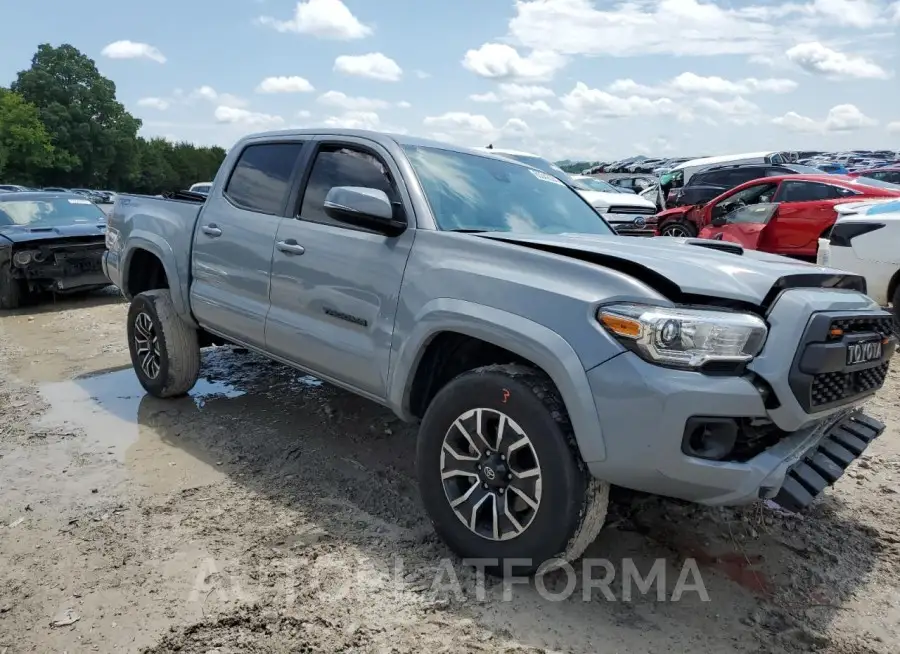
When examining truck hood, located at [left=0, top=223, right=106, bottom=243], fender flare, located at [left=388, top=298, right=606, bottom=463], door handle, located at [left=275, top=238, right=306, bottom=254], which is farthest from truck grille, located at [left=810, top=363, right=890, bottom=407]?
truck hood, located at [left=0, top=223, right=106, bottom=243]

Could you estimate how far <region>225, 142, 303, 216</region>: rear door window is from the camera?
14.2 ft

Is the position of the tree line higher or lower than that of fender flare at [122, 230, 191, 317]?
higher

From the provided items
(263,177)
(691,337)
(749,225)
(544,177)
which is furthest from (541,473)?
(749,225)

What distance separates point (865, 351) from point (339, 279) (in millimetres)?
2344

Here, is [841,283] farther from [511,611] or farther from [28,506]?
[28,506]

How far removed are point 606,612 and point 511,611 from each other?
37cm

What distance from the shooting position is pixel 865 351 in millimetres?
2787

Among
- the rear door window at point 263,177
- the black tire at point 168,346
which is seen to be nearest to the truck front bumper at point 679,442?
the rear door window at point 263,177

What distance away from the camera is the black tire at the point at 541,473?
2660 mm

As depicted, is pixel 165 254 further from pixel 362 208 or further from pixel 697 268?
pixel 697 268

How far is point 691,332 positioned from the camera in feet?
8.16

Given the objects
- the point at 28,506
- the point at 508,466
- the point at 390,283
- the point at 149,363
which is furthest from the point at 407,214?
the point at 149,363

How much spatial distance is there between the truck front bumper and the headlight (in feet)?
0.16

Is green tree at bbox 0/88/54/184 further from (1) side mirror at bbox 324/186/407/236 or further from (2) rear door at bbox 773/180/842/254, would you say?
(1) side mirror at bbox 324/186/407/236
